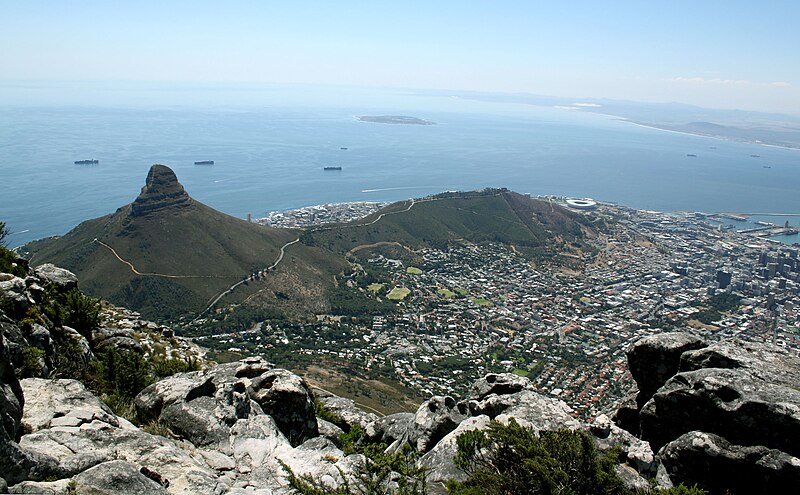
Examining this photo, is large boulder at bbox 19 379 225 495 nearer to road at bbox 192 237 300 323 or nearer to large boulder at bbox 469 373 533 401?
large boulder at bbox 469 373 533 401

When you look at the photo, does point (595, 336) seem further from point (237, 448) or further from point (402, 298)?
point (237, 448)

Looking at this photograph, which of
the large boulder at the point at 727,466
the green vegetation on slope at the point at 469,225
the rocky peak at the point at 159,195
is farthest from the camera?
the green vegetation on slope at the point at 469,225

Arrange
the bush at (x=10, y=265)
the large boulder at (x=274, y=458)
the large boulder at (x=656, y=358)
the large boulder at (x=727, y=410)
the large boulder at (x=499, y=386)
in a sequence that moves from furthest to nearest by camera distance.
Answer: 1. the bush at (x=10, y=265)
2. the large boulder at (x=499, y=386)
3. the large boulder at (x=656, y=358)
4. the large boulder at (x=274, y=458)
5. the large boulder at (x=727, y=410)

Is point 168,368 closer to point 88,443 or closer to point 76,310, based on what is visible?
point 76,310

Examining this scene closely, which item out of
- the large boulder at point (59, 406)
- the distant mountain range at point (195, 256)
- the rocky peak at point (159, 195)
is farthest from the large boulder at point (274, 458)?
the rocky peak at point (159, 195)

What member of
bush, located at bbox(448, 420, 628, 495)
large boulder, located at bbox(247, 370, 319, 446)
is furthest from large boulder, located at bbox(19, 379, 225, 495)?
bush, located at bbox(448, 420, 628, 495)

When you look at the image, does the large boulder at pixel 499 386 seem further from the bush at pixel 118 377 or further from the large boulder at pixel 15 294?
the large boulder at pixel 15 294
